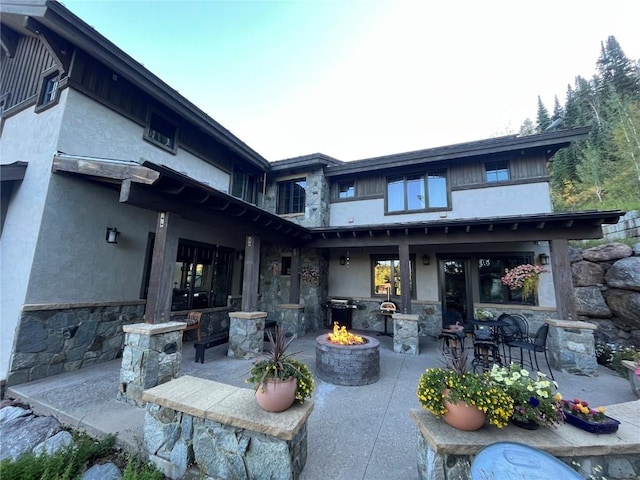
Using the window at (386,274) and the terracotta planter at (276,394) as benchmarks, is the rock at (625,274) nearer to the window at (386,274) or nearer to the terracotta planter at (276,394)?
the window at (386,274)

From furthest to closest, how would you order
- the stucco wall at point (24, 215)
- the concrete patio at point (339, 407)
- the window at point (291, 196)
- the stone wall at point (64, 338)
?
the window at point (291, 196) → the stucco wall at point (24, 215) → the stone wall at point (64, 338) → the concrete patio at point (339, 407)

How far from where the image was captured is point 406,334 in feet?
19.7

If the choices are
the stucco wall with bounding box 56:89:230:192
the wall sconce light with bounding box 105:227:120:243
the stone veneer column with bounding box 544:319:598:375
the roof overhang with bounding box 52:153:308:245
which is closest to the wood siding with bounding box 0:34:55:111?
the stucco wall with bounding box 56:89:230:192

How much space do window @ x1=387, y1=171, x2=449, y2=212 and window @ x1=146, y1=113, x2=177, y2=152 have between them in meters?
6.49

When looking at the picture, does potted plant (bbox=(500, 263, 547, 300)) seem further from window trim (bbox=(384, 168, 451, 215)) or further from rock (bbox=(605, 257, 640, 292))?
rock (bbox=(605, 257, 640, 292))

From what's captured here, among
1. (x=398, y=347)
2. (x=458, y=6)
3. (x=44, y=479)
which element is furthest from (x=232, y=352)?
(x=458, y=6)

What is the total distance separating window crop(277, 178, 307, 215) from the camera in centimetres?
936

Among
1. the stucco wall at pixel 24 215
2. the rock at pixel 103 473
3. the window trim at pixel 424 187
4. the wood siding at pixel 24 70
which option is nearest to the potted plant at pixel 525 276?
the window trim at pixel 424 187

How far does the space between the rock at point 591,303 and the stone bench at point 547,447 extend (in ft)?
24.6

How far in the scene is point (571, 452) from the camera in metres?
1.69

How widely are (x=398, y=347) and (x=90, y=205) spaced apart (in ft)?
23.1

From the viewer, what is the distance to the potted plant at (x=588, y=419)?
183cm

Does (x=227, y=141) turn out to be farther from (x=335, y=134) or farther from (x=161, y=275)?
(x=335, y=134)

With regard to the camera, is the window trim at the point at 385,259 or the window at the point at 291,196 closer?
the window trim at the point at 385,259
